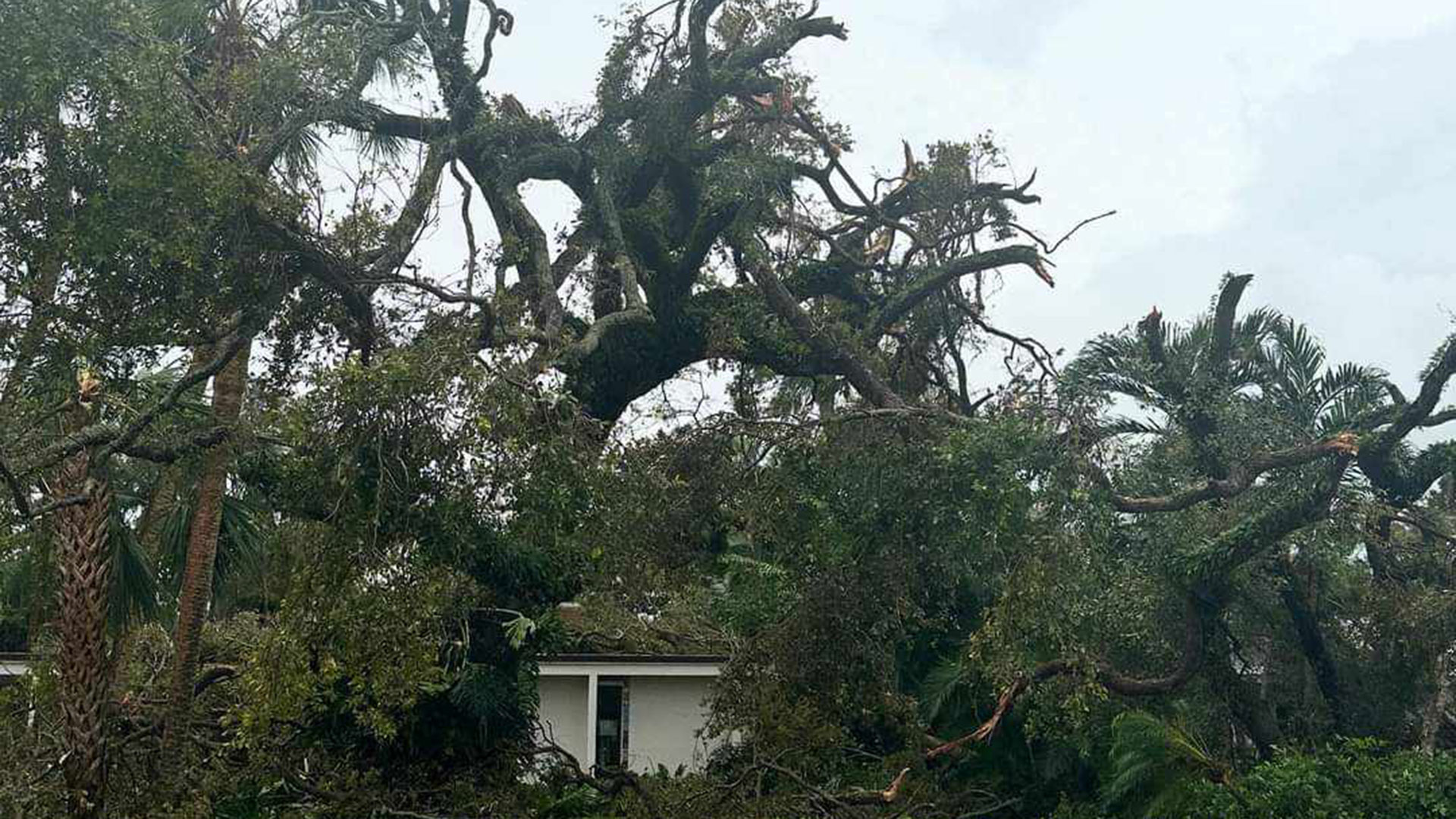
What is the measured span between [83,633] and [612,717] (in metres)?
12.1

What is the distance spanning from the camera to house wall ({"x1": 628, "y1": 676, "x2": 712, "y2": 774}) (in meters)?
21.2

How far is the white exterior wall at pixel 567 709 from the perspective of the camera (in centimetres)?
2094

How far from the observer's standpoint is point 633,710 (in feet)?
70.0

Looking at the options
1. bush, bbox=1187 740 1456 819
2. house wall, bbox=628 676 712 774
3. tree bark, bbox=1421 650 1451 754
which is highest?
house wall, bbox=628 676 712 774

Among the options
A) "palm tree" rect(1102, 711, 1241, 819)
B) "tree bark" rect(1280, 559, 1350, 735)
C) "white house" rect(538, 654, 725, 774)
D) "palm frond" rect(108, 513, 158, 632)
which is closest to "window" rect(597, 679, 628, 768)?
"white house" rect(538, 654, 725, 774)

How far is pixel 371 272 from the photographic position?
9555 millimetres

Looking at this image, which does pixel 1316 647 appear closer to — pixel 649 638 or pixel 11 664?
pixel 649 638

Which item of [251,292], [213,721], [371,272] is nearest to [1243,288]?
[371,272]

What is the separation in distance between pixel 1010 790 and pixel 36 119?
11.2m

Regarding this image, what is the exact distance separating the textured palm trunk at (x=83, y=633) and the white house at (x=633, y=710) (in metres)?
10.2

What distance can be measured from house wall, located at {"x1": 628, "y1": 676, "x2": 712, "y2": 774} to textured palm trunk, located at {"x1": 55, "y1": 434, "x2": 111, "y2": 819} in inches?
455

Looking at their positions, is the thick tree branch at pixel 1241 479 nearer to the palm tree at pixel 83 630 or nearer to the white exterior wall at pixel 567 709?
the palm tree at pixel 83 630

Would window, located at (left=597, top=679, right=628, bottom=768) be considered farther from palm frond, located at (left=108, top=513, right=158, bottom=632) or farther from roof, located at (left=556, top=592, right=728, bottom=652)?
palm frond, located at (left=108, top=513, right=158, bottom=632)

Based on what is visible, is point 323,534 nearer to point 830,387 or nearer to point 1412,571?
point 830,387
